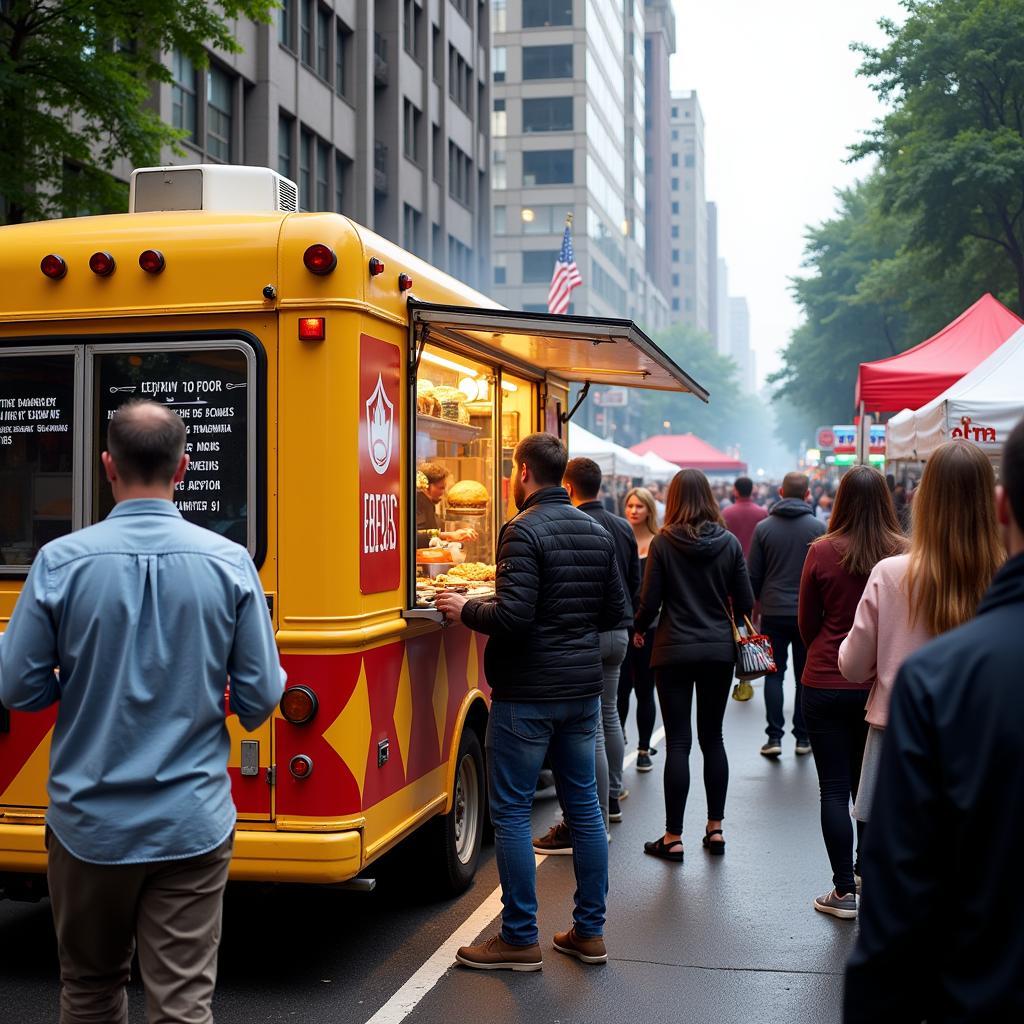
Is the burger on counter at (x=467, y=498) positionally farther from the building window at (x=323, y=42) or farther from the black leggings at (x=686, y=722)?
the building window at (x=323, y=42)

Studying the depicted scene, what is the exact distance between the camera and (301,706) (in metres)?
5.06

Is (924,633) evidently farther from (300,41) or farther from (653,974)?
(300,41)

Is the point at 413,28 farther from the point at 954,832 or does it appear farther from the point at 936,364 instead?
the point at 954,832

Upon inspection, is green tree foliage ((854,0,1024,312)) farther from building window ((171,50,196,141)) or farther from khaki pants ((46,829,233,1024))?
khaki pants ((46,829,233,1024))

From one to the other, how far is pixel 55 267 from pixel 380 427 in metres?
1.40

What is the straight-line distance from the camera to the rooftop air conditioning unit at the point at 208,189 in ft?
19.2

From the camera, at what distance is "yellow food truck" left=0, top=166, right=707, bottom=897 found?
16.6 feet

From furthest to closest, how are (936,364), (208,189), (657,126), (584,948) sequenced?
(657,126)
(936,364)
(208,189)
(584,948)

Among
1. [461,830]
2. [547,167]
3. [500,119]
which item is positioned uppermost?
[500,119]

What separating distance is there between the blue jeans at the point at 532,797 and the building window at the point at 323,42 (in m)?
28.7

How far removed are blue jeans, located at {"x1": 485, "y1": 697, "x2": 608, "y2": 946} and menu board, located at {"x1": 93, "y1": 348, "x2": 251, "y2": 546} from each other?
133 cm

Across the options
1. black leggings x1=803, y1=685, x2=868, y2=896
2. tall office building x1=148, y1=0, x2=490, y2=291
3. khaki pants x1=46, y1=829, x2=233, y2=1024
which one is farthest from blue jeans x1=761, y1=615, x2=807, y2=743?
tall office building x1=148, y1=0, x2=490, y2=291

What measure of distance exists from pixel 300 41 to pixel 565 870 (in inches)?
1052

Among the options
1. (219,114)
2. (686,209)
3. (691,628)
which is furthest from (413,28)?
(686,209)
